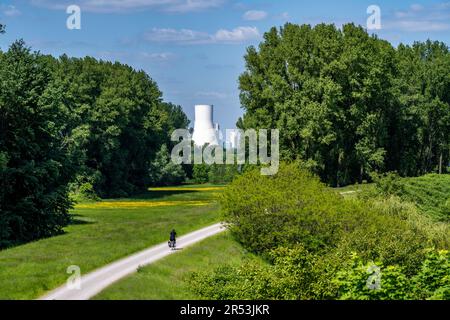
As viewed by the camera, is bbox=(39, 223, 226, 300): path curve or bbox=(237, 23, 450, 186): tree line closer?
bbox=(39, 223, 226, 300): path curve

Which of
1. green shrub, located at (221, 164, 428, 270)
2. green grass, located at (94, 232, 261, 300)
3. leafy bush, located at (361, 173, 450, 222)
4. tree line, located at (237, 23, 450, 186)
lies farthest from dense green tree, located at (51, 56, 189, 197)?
green grass, located at (94, 232, 261, 300)

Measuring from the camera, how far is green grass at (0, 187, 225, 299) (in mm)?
28359

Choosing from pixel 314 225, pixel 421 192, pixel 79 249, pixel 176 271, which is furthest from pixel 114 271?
pixel 421 192

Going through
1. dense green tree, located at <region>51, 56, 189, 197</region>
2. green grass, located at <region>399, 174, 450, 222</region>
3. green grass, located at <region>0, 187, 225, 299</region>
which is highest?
dense green tree, located at <region>51, 56, 189, 197</region>

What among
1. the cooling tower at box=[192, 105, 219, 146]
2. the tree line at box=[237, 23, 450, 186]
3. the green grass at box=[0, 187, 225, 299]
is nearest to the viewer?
the green grass at box=[0, 187, 225, 299]

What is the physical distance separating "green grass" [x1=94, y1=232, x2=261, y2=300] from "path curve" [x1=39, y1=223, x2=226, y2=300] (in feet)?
1.59

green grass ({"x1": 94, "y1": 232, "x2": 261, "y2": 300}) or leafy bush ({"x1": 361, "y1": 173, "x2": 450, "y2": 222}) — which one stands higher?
leafy bush ({"x1": 361, "y1": 173, "x2": 450, "y2": 222})

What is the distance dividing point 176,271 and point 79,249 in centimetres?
591

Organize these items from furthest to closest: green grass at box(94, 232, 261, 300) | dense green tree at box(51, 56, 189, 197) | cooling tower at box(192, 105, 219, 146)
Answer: cooling tower at box(192, 105, 219, 146) < dense green tree at box(51, 56, 189, 197) < green grass at box(94, 232, 261, 300)

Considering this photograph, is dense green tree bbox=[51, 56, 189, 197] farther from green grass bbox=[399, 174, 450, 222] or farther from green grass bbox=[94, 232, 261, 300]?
green grass bbox=[94, 232, 261, 300]

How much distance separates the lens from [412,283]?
105 ft

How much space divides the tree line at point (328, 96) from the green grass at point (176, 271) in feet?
89.9

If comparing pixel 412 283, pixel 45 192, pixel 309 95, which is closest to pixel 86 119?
pixel 309 95
